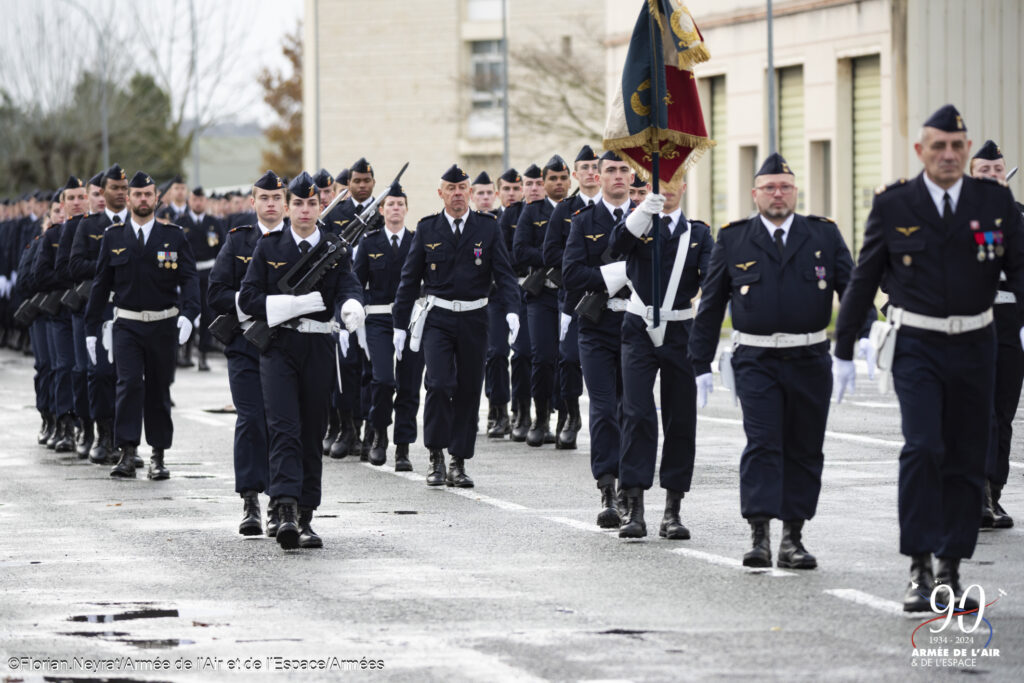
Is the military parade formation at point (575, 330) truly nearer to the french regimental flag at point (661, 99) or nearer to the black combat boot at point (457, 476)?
the black combat boot at point (457, 476)

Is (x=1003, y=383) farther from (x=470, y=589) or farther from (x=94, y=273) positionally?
(x=94, y=273)

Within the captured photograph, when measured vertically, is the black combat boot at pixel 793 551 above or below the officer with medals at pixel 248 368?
below

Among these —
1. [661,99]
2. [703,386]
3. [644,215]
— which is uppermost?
[661,99]

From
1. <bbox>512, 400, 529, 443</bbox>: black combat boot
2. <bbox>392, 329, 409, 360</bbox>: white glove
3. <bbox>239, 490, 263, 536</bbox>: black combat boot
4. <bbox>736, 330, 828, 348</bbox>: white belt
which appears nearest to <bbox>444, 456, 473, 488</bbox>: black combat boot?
<bbox>392, 329, 409, 360</bbox>: white glove

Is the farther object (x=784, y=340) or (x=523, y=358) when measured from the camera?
(x=523, y=358)

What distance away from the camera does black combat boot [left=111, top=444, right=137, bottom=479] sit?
1529 centimetres

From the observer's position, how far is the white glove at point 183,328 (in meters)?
14.4

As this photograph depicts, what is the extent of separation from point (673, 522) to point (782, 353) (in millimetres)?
1552

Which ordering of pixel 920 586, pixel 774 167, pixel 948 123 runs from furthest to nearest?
pixel 774 167, pixel 948 123, pixel 920 586

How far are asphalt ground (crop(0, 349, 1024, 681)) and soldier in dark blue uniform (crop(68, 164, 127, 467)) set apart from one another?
130 centimetres

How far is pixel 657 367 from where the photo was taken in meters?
11.5

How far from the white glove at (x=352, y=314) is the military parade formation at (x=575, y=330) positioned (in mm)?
14

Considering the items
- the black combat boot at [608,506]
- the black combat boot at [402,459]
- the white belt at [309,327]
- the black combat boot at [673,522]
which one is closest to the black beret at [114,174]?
the black combat boot at [402,459]

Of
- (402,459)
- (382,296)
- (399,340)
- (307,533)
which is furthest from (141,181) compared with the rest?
(307,533)
